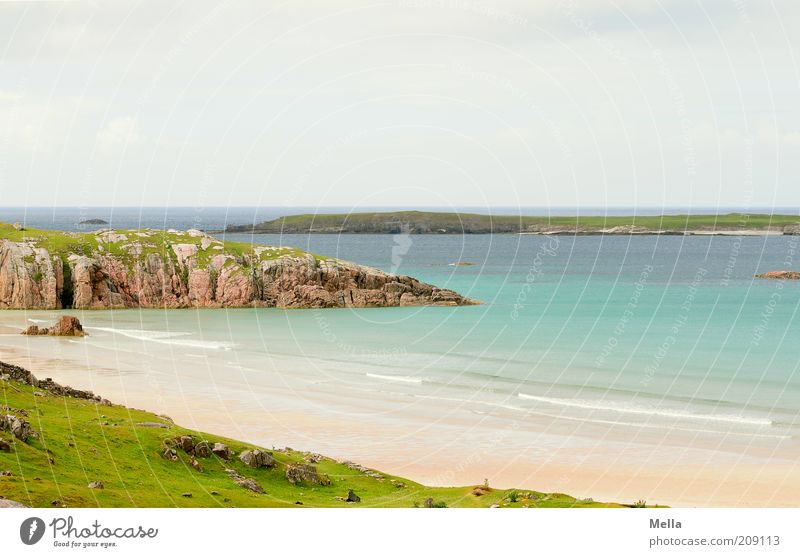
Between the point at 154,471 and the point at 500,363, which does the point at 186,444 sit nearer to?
the point at 154,471

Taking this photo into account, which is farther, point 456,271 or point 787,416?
point 456,271

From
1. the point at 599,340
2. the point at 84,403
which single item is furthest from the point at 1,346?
the point at 599,340

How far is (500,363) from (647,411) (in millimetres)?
20883

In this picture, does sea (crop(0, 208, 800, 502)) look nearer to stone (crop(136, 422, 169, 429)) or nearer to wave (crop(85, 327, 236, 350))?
wave (crop(85, 327, 236, 350))

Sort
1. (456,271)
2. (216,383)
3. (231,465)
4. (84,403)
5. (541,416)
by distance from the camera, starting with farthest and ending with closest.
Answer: (456,271)
(216,383)
(541,416)
(84,403)
(231,465)

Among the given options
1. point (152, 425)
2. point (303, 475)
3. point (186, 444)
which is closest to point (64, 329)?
point (152, 425)

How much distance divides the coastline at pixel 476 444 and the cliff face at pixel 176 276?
4553 centimetres

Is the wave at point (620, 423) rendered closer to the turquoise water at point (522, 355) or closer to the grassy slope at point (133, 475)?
the turquoise water at point (522, 355)

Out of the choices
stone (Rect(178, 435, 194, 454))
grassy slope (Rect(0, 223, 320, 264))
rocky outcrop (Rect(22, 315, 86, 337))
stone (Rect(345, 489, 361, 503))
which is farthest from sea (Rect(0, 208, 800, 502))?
stone (Rect(178, 435, 194, 454))

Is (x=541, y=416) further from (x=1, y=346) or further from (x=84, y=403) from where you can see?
(x=1, y=346)

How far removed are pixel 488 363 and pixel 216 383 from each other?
24121mm

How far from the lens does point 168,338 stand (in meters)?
87.8

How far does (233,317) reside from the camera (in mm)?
107250

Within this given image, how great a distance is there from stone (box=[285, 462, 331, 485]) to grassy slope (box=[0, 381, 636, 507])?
331 millimetres
